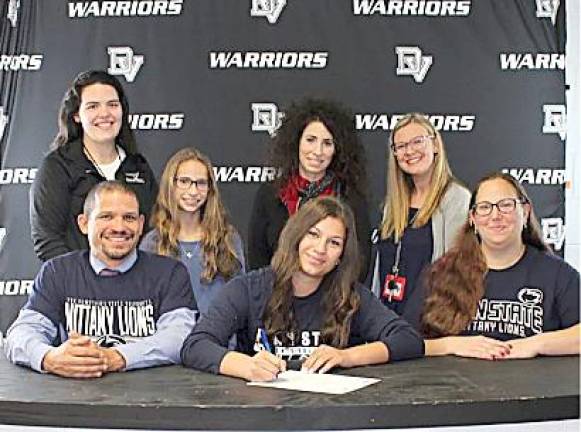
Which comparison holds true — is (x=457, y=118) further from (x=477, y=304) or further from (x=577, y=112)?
(x=477, y=304)

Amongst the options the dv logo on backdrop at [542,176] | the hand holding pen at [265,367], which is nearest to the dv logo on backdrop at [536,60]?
the dv logo on backdrop at [542,176]

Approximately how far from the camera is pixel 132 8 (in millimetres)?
4457

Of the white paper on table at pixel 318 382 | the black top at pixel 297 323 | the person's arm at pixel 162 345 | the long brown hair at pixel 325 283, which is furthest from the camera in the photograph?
the long brown hair at pixel 325 283

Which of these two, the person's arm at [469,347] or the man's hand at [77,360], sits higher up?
the person's arm at [469,347]

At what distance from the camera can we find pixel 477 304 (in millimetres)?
2680

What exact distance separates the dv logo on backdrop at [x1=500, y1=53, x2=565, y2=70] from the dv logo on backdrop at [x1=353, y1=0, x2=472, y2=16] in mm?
306

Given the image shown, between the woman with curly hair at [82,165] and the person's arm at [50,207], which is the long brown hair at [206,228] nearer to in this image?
the woman with curly hair at [82,165]

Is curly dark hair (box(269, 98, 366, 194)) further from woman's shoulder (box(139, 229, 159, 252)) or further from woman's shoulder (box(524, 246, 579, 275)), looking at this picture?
woman's shoulder (box(524, 246, 579, 275))

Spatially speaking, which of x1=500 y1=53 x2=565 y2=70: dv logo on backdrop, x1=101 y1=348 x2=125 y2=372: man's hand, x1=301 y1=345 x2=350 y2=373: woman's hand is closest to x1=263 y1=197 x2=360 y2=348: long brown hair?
x1=301 y1=345 x2=350 y2=373: woman's hand

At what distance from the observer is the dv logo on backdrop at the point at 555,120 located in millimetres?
4434

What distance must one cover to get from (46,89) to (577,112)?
2.58 m

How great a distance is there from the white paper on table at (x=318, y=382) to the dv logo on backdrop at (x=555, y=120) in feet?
8.69

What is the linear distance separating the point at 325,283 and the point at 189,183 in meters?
0.81

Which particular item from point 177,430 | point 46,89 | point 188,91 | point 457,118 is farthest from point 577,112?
point 177,430
